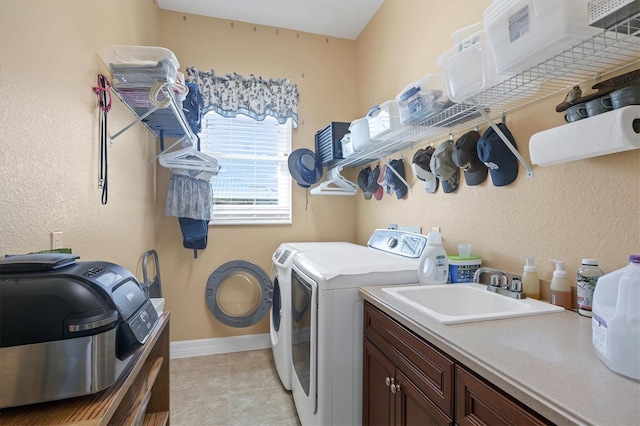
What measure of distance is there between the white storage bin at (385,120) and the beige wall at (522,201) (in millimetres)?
390

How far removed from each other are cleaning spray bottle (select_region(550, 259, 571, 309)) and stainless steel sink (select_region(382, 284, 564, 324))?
0.04 meters

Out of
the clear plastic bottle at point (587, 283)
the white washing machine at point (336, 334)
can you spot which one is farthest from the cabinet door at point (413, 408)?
the clear plastic bottle at point (587, 283)

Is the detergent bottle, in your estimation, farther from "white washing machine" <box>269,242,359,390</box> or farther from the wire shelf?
"white washing machine" <box>269,242,359,390</box>

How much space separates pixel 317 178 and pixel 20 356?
2.59 metres

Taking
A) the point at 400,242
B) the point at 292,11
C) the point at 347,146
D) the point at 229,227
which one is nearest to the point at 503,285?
the point at 400,242

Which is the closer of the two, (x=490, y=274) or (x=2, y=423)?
(x=2, y=423)

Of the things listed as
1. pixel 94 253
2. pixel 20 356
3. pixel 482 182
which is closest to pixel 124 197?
pixel 94 253

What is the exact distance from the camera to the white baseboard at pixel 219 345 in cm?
283

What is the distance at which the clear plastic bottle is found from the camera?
42.1 inches

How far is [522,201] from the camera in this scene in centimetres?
140

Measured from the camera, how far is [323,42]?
127 inches

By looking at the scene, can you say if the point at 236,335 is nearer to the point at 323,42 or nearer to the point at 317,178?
the point at 317,178

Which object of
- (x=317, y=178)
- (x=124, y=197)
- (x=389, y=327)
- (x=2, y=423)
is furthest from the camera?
(x=317, y=178)

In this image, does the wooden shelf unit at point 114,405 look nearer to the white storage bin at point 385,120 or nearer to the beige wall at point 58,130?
the beige wall at point 58,130
